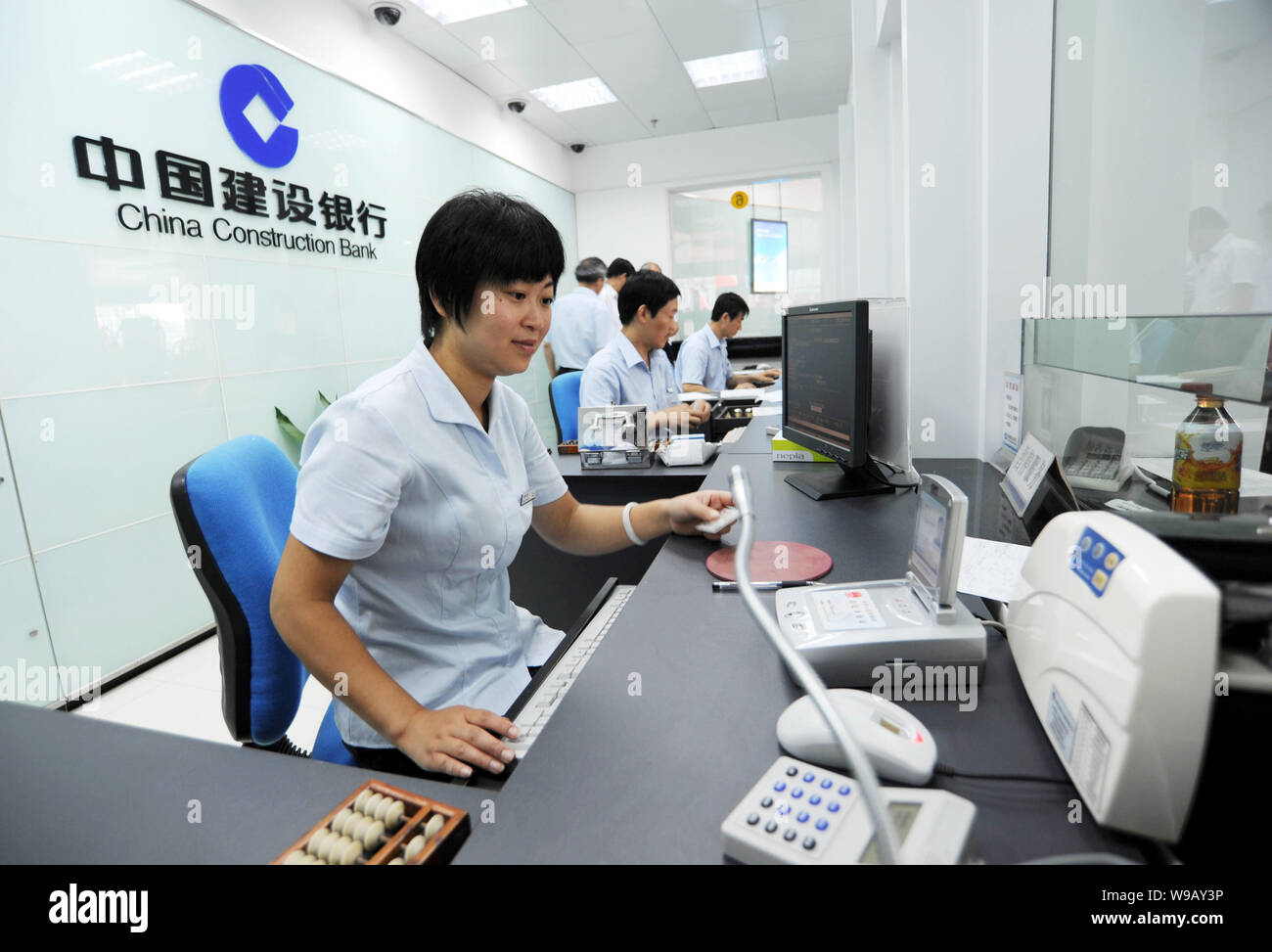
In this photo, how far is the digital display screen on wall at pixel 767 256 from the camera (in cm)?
673

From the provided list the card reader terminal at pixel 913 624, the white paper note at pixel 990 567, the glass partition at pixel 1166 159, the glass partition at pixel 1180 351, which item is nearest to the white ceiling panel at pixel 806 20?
the glass partition at pixel 1166 159

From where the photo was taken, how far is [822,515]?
1.43 metres

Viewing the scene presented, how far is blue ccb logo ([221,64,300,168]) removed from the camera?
285 centimetres

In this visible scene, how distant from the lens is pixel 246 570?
3.23 feet

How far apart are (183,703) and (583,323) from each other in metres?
3.64

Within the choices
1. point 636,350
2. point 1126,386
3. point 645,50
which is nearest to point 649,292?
point 636,350

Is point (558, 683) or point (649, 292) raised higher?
point (649, 292)

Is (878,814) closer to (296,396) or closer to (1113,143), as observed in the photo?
(1113,143)

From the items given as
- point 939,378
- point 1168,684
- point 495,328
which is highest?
point 495,328

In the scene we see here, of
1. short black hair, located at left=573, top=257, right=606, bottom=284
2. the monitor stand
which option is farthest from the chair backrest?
short black hair, located at left=573, top=257, right=606, bottom=284

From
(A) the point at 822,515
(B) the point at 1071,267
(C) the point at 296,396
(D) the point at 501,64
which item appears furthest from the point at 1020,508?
(D) the point at 501,64

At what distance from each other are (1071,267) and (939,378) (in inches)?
18.2

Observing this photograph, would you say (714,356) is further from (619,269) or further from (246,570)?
(246,570)

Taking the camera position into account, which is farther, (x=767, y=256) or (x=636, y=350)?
(x=767, y=256)
